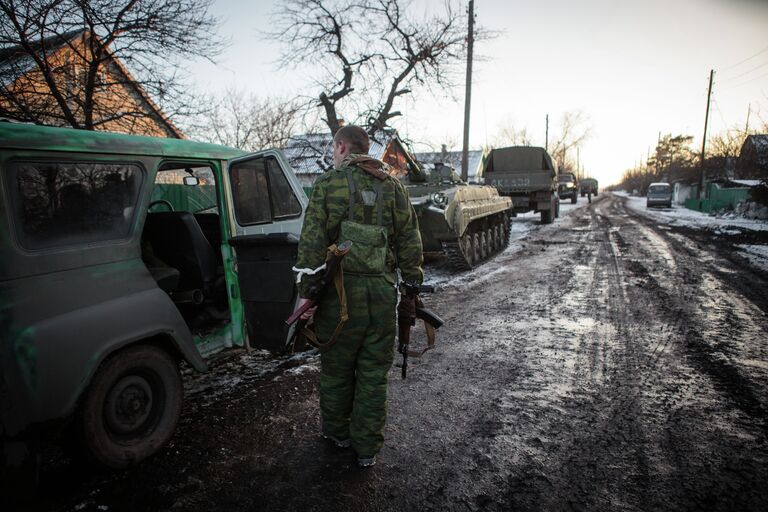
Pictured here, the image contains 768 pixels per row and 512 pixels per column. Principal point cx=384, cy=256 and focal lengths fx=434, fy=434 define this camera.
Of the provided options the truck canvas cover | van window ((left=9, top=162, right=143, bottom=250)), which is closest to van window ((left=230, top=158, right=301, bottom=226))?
van window ((left=9, top=162, right=143, bottom=250))

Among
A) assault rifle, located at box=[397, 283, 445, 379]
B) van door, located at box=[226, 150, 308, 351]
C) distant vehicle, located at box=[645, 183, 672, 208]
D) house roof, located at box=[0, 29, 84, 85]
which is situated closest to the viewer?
assault rifle, located at box=[397, 283, 445, 379]

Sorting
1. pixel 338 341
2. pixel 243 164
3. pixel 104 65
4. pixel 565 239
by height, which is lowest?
pixel 565 239

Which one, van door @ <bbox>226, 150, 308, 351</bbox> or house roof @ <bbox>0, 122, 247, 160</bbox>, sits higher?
house roof @ <bbox>0, 122, 247, 160</bbox>

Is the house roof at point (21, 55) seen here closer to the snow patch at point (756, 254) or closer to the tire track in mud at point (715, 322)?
the tire track in mud at point (715, 322)

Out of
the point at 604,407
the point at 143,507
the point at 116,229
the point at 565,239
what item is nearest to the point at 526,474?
the point at 604,407

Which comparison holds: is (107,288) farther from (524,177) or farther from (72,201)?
(524,177)

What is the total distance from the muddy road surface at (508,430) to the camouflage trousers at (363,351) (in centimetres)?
26

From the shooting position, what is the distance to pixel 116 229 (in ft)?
8.13

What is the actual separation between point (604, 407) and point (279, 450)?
2.21m

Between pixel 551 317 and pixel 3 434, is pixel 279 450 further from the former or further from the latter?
pixel 551 317

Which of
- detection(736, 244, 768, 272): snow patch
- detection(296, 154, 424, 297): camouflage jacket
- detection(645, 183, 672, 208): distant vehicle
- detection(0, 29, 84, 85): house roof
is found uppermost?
detection(0, 29, 84, 85): house roof

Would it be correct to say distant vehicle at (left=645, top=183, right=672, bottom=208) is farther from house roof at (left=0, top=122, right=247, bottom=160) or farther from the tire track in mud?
house roof at (left=0, top=122, right=247, bottom=160)

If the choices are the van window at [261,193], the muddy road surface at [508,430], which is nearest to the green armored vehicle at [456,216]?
the muddy road surface at [508,430]

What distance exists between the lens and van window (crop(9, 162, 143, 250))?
2.09m
